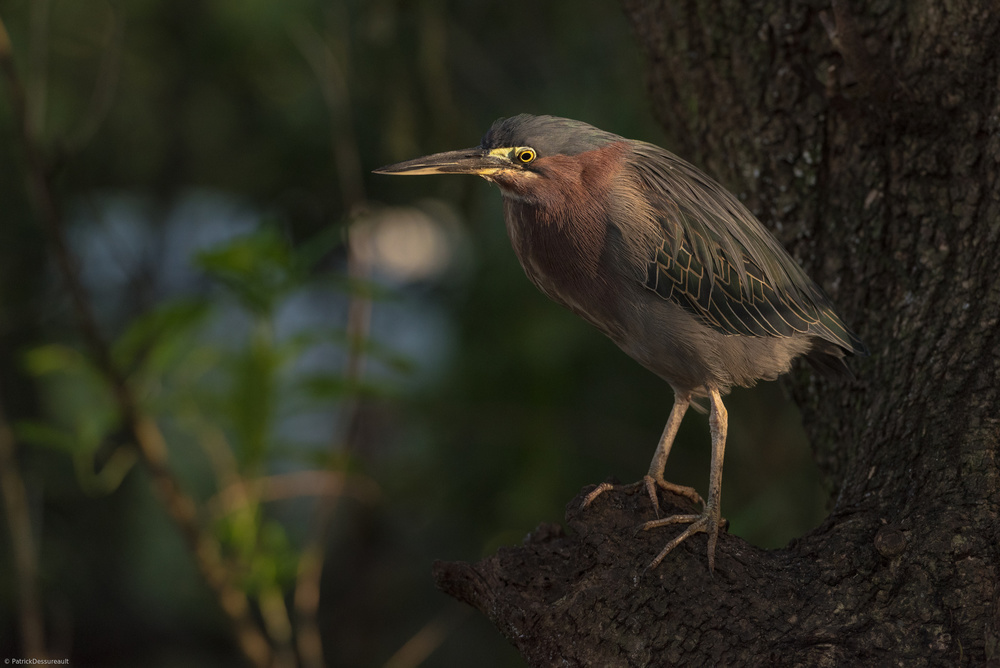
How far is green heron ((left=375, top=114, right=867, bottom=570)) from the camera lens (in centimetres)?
202

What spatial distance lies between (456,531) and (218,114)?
3.37 m

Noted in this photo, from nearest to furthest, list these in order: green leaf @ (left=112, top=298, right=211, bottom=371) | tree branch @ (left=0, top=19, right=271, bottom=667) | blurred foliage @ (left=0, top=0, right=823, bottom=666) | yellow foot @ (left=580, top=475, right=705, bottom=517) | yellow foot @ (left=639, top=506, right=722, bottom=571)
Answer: yellow foot @ (left=639, top=506, right=722, bottom=571), yellow foot @ (left=580, top=475, right=705, bottom=517), tree branch @ (left=0, top=19, right=271, bottom=667), green leaf @ (left=112, top=298, right=211, bottom=371), blurred foliage @ (left=0, top=0, right=823, bottom=666)

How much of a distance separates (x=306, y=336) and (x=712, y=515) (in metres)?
1.40

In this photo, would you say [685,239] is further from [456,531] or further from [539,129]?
[456,531]

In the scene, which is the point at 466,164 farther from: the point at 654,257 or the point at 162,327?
the point at 162,327

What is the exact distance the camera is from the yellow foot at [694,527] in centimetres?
179

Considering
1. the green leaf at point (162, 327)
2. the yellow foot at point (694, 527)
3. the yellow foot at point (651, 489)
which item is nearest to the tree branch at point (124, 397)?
the green leaf at point (162, 327)

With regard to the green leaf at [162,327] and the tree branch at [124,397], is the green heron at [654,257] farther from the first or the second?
the tree branch at [124,397]

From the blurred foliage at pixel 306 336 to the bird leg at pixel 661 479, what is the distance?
929mm

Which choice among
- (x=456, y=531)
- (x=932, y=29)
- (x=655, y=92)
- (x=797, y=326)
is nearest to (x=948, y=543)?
(x=797, y=326)

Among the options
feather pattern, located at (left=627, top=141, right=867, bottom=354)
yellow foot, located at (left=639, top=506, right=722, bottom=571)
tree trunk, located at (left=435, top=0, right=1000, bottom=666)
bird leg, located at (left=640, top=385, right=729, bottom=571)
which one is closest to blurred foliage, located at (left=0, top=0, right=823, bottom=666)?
tree trunk, located at (left=435, top=0, right=1000, bottom=666)

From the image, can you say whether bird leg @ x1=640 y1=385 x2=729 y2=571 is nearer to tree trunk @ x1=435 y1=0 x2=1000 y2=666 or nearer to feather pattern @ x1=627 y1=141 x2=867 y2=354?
tree trunk @ x1=435 y1=0 x2=1000 y2=666

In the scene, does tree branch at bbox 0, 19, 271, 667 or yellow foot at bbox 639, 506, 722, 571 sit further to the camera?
tree branch at bbox 0, 19, 271, 667

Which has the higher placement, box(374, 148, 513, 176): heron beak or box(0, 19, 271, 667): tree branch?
box(374, 148, 513, 176): heron beak
